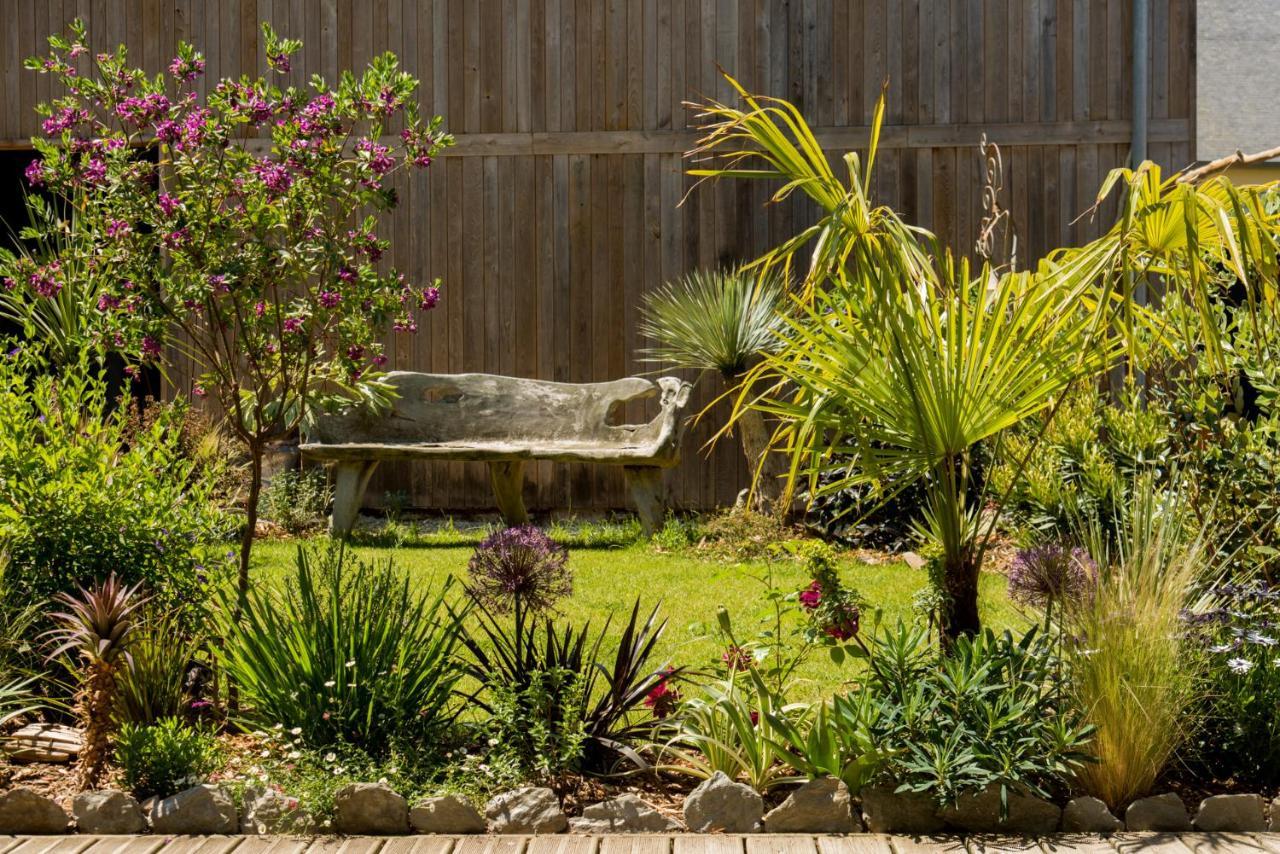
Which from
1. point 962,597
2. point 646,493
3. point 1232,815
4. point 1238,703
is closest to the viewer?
point 1232,815

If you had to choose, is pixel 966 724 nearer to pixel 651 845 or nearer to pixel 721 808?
pixel 721 808

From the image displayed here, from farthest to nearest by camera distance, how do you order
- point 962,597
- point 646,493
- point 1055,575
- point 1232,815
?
point 646,493 → point 1055,575 → point 962,597 → point 1232,815

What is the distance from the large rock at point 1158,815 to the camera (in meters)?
3.26

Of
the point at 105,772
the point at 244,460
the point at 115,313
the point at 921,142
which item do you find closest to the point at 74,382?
the point at 115,313

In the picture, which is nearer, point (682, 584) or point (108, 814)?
point (108, 814)

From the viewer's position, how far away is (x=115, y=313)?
4.13 m

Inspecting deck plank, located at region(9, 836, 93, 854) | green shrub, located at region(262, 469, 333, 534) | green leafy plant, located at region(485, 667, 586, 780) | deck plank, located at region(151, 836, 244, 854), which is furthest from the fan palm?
green shrub, located at region(262, 469, 333, 534)

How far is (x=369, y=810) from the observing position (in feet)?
10.7

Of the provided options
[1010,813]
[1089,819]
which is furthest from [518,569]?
[1089,819]

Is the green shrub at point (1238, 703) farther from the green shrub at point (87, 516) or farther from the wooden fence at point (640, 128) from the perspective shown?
the wooden fence at point (640, 128)

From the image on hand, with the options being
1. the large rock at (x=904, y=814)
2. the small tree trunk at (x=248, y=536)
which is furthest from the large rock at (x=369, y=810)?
the large rock at (x=904, y=814)

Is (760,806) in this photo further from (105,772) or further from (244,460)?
(244,460)

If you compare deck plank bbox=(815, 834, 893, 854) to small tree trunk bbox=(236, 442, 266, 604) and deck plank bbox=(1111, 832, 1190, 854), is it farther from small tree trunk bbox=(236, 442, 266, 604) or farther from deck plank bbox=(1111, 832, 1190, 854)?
small tree trunk bbox=(236, 442, 266, 604)

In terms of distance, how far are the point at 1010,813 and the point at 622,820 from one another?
945 mm
